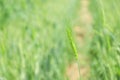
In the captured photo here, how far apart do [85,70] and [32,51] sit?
0.57 metres

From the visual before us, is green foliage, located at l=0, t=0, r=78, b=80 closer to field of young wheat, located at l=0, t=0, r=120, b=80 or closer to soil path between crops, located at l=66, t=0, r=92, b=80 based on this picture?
field of young wheat, located at l=0, t=0, r=120, b=80

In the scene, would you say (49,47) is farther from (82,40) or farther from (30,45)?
(82,40)

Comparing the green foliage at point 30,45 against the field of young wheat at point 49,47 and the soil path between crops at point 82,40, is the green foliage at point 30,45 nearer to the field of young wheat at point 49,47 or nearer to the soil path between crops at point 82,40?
the field of young wheat at point 49,47

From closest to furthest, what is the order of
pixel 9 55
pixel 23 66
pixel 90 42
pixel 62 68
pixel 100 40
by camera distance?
pixel 23 66, pixel 9 55, pixel 62 68, pixel 100 40, pixel 90 42

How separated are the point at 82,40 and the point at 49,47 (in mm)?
1150

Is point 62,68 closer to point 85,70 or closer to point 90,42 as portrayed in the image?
point 85,70

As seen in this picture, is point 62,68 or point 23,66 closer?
point 23,66

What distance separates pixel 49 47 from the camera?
260 centimetres

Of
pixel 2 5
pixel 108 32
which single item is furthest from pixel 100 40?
pixel 2 5

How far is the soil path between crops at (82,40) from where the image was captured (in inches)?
104

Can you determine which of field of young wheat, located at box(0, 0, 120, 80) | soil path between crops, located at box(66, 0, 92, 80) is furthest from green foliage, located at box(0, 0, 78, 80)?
soil path between crops, located at box(66, 0, 92, 80)

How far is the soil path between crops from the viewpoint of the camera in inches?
104

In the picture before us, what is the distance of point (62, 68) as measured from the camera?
2.54 metres

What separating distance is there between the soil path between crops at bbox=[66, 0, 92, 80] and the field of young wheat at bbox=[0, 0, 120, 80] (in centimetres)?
2
